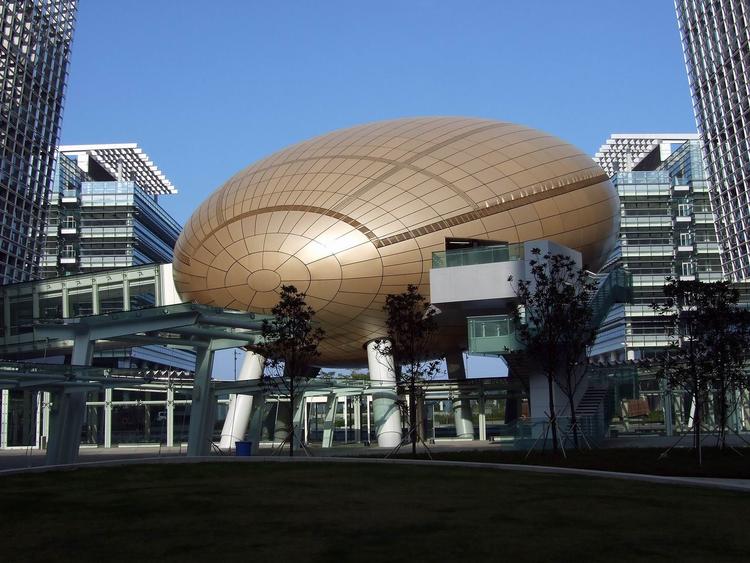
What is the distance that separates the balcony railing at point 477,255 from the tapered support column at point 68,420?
45.0 ft

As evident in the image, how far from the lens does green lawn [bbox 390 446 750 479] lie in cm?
2206

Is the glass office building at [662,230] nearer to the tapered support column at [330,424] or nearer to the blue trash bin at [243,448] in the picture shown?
the tapered support column at [330,424]

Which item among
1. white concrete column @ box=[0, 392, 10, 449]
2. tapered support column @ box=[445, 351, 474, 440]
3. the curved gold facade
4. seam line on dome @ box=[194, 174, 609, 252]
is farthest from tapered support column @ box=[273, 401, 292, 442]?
white concrete column @ box=[0, 392, 10, 449]

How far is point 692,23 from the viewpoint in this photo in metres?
95.1

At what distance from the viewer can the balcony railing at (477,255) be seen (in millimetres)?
35469

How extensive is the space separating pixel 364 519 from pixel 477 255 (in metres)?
24.0

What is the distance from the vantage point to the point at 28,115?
8050cm

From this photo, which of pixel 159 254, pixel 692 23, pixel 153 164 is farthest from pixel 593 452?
pixel 153 164

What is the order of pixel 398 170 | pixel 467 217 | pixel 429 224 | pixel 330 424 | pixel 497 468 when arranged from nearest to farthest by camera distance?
pixel 497 468 → pixel 429 224 → pixel 467 217 → pixel 398 170 → pixel 330 424

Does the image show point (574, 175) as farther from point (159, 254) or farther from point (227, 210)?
point (159, 254)

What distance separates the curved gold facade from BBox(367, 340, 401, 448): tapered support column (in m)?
1.94

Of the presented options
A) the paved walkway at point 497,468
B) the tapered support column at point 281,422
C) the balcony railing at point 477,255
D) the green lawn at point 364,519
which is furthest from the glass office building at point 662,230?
the green lawn at point 364,519

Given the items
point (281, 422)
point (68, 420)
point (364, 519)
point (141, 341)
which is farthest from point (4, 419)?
point (364, 519)

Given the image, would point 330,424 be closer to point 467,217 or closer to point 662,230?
point 467,217
